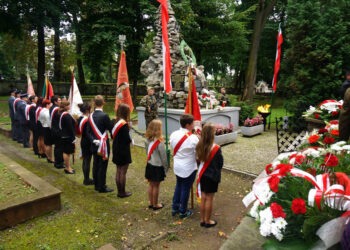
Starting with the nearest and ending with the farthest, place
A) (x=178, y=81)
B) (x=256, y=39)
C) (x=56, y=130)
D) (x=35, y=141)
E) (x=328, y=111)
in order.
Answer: (x=328, y=111) < (x=56, y=130) < (x=35, y=141) < (x=178, y=81) < (x=256, y=39)

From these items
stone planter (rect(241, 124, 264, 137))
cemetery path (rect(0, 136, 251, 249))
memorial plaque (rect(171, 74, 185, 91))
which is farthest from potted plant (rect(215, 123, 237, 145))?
cemetery path (rect(0, 136, 251, 249))

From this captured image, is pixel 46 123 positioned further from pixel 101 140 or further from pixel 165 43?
pixel 165 43

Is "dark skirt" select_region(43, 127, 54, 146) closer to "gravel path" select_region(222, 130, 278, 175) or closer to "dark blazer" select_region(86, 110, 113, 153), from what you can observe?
"dark blazer" select_region(86, 110, 113, 153)

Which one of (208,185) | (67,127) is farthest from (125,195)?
(67,127)

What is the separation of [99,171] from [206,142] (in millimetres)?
2856

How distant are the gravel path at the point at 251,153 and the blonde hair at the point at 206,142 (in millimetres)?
3468

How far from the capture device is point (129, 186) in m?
6.14

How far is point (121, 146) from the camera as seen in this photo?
519 cm

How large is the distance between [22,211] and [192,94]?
171 inches

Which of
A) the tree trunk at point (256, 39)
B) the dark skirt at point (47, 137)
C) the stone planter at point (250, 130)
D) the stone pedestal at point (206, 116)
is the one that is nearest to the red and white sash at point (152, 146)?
the dark skirt at point (47, 137)

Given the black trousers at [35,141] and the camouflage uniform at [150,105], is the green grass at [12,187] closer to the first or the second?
Answer: the black trousers at [35,141]

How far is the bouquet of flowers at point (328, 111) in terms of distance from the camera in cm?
547

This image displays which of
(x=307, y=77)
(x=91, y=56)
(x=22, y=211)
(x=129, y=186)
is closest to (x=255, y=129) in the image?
(x=307, y=77)

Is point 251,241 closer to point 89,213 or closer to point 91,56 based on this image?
point 89,213
